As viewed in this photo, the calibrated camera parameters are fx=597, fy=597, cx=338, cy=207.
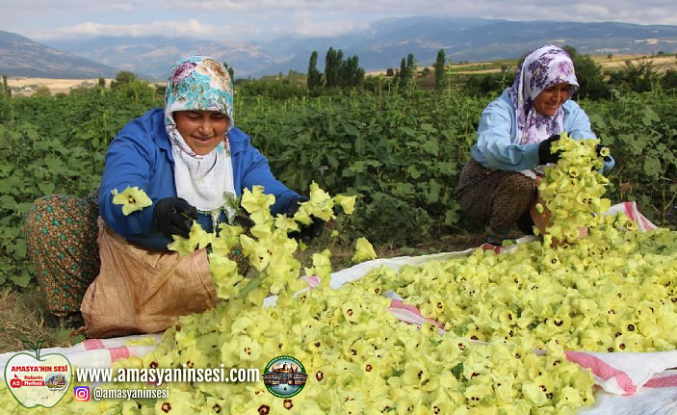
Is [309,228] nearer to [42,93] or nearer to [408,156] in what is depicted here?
[408,156]

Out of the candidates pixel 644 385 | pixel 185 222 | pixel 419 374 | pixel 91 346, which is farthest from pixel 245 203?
pixel 644 385

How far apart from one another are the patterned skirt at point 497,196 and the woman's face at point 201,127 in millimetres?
1742

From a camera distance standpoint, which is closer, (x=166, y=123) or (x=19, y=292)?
(x=166, y=123)

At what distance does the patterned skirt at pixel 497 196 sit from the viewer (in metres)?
3.44

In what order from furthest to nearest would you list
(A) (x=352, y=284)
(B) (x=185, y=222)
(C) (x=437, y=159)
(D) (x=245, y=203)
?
1. (C) (x=437, y=159)
2. (A) (x=352, y=284)
3. (B) (x=185, y=222)
4. (D) (x=245, y=203)

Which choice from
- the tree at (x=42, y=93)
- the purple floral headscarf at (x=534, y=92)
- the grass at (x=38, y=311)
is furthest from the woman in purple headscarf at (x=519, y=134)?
the tree at (x=42, y=93)

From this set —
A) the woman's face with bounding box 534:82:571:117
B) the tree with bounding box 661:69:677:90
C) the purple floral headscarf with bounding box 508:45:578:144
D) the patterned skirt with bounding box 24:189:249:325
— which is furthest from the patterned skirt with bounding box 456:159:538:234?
the tree with bounding box 661:69:677:90

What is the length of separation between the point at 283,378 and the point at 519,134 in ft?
8.19

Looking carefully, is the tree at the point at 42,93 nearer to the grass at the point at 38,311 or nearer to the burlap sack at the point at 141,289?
the grass at the point at 38,311

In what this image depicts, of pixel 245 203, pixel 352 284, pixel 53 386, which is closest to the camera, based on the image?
pixel 245 203

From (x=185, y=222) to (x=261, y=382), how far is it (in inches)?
24.1

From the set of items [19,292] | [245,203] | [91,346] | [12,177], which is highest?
[245,203]

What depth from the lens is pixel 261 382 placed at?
154 centimetres

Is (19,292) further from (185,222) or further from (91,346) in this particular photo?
(185,222)
